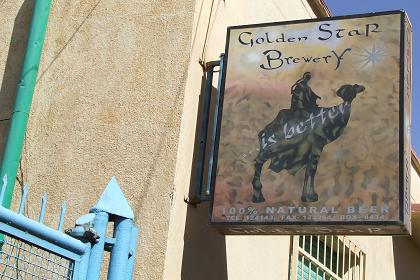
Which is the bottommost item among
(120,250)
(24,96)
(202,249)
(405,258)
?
(120,250)

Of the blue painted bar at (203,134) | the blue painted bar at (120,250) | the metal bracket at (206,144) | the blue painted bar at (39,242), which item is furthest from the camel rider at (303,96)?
the blue painted bar at (39,242)

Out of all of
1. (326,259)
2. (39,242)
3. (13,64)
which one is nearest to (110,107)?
(13,64)

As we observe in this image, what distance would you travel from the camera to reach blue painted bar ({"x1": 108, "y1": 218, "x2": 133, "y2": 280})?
481 cm

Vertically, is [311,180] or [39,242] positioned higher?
[311,180]

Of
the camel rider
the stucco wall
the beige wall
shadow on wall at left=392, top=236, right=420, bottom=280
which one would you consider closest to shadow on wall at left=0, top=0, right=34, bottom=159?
the beige wall

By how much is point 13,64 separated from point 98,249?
4.16 m

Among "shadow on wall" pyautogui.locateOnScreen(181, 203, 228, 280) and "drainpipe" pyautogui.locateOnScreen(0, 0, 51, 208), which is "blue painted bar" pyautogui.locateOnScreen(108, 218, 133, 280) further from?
"drainpipe" pyautogui.locateOnScreen(0, 0, 51, 208)

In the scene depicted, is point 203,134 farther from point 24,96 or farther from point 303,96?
point 24,96

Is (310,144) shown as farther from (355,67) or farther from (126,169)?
(126,169)

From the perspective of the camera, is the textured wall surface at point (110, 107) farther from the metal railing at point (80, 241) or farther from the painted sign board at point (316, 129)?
the metal railing at point (80, 241)

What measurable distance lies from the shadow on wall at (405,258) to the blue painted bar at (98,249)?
934cm

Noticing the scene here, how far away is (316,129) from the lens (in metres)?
6.70

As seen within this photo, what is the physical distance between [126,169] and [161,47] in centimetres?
133

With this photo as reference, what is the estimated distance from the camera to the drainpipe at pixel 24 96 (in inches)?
285
